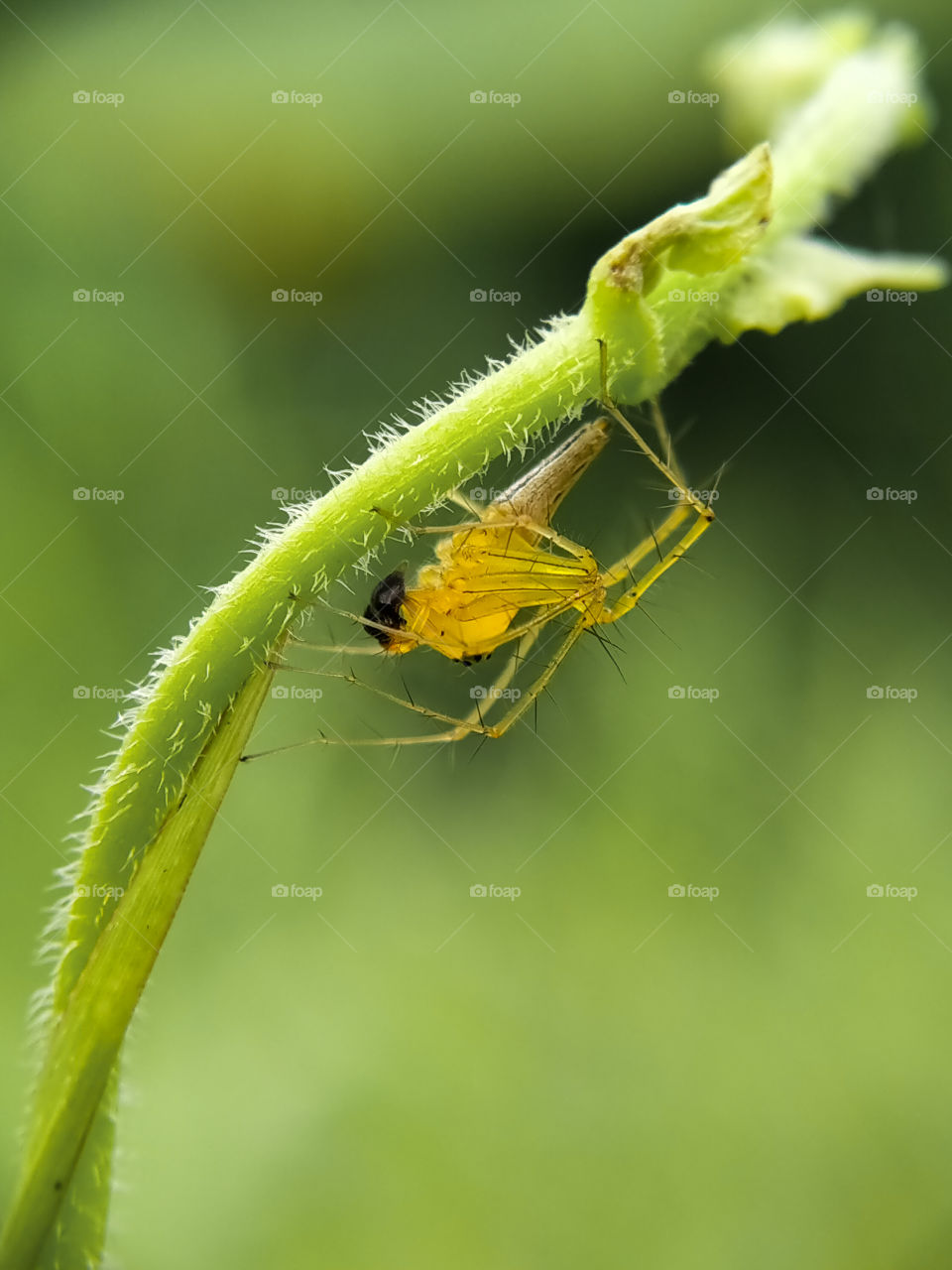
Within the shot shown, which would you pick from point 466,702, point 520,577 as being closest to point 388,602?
point 520,577

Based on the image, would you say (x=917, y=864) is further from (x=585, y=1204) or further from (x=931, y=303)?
(x=931, y=303)

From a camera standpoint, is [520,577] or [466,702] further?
[466,702]

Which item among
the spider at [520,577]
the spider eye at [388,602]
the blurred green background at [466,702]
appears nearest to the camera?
the spider at [520,577]

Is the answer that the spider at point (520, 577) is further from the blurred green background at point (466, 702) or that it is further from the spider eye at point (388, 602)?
the blurred green background at point (466, 702)

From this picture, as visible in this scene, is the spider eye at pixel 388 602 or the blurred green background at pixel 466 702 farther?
the blurred green background at pixel 466 702

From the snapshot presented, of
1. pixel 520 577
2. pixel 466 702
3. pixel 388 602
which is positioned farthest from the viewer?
pixel 466 702

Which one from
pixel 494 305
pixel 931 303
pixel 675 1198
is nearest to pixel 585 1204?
pixel 675 1198

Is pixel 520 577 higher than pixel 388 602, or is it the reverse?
pixel 520 577

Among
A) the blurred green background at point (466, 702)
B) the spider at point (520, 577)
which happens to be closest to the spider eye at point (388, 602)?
the spider at point (520, 577)

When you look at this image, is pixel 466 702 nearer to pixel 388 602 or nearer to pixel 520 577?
pixel 520 577
